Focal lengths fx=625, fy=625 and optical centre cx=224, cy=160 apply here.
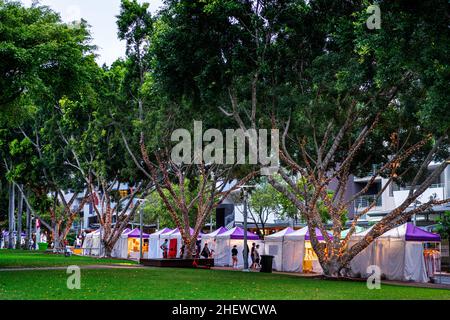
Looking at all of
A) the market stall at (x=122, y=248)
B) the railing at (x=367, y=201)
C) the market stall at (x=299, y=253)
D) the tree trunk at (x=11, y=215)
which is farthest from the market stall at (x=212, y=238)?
the tree trunk at (x=11, y=215)

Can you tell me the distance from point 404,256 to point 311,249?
7.33 metres

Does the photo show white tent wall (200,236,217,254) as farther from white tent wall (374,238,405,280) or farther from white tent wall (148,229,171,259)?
white tent wall (374,238,405,280)

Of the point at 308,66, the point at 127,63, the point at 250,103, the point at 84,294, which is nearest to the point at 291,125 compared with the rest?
the point at 250,103

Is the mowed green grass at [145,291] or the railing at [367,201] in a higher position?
the railing at [367,201]

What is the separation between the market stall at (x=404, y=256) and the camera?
29766 mm

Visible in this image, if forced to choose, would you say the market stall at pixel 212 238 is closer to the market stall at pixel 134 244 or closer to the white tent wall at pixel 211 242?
the white tent wall at pixel 211 242

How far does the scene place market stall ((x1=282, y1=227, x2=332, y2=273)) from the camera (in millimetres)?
36312

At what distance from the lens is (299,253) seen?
36875 millimetres

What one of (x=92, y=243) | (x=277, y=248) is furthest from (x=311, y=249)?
(x=92, y=243)

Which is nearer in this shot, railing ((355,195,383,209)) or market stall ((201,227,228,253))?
market stall ((201,227,228,253))

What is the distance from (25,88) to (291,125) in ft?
39.9

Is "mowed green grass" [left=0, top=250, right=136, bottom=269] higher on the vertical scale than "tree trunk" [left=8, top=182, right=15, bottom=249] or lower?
lower

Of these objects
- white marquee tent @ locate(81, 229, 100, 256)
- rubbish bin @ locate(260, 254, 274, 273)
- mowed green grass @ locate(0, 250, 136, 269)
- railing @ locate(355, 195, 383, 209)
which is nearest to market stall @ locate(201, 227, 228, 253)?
mowed green grass @ locate(0, 250, 136, 269)
